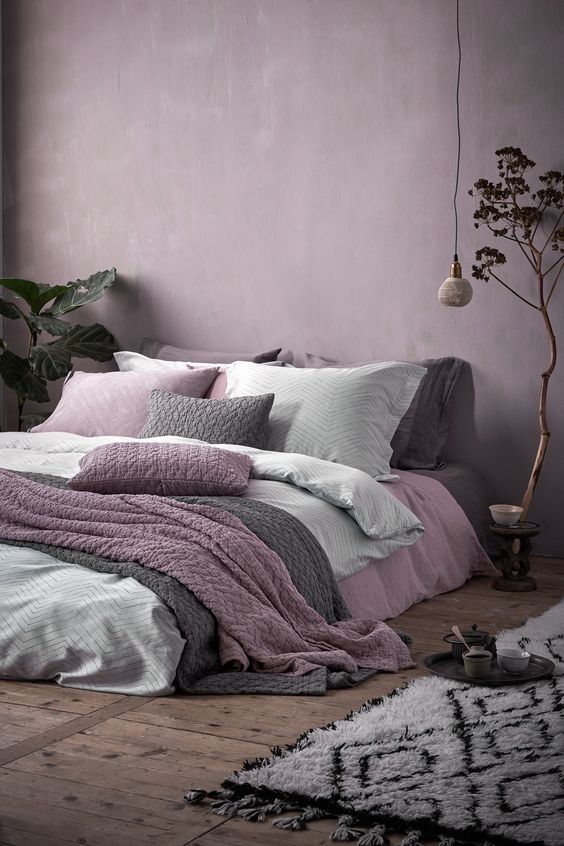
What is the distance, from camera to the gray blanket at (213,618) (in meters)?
2.97

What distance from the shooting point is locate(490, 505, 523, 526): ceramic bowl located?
14.3 feet

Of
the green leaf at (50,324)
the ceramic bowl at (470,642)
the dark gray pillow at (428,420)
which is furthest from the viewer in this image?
the green leaf at (50,324)

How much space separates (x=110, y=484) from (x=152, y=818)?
5.29 feet

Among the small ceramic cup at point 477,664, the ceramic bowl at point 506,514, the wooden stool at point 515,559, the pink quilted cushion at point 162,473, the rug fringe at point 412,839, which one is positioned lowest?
the wooden stool at point 515,559

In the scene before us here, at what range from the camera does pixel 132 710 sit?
2824 millimetres

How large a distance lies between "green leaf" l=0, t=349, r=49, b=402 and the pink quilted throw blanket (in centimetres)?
218

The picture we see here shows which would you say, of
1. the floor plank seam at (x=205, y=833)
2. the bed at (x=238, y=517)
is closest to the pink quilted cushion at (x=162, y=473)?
the bed at (x=238, y=517)

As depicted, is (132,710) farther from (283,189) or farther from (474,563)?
(283,189)

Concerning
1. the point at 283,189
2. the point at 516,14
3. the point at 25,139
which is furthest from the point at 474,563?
the point at 25,139

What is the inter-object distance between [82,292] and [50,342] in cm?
32

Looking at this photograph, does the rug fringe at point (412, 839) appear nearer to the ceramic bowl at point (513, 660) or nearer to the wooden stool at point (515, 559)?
the ceramic bowl at point (513, 660)

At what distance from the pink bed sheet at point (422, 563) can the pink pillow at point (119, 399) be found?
1048 millimetres

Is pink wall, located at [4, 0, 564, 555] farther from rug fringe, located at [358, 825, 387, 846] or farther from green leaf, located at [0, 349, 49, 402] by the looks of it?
rug fringe, located at [358, 825, 387, 846]

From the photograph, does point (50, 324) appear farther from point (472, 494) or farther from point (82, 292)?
point (472, 494)
